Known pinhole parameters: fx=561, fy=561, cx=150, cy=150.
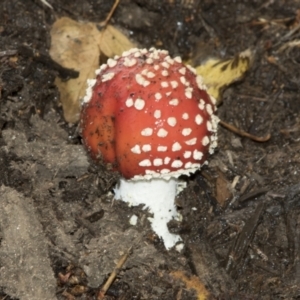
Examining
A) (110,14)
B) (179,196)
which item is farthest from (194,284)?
(110,14)

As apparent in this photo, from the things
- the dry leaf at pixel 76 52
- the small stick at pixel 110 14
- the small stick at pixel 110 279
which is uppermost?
the small stick at pixel 110 14

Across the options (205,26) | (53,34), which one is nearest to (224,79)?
(205,26)

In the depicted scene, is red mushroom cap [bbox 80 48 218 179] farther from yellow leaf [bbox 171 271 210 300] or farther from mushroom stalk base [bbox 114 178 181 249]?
yellow leaf [bbox 171 271 210 300]

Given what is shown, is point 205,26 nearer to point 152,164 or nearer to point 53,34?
point 53,34

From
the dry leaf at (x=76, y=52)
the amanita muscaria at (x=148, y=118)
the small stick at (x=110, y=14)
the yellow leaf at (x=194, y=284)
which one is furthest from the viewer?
the small stick at (x=110, y=14)

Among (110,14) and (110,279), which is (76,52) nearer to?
(110,14)

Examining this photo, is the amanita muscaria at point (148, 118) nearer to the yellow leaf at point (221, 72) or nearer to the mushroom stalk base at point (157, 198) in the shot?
the mushroom stalk base at point (157, 198)

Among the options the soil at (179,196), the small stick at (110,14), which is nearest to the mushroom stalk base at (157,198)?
the soil at (179,196)
